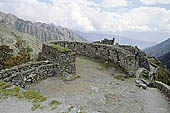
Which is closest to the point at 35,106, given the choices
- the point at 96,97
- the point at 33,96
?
the point at 33,96

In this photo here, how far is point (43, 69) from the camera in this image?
45.5 feet

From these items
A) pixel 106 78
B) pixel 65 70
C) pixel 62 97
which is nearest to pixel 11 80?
pixel 62 97

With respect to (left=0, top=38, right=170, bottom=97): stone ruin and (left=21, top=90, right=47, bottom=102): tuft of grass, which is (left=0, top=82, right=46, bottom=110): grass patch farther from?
(left=0, top=38, right=170, bottom=97): stone ruin

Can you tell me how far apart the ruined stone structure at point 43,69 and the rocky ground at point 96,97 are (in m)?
0.67

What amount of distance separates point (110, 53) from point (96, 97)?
10772mm

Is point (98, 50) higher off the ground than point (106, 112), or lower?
higher

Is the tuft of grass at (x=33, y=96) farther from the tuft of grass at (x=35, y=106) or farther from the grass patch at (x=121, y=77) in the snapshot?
the grass patch at (x=121, y=77)

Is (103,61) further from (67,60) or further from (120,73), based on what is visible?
(67,60)

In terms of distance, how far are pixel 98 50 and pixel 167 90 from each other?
35.2ft

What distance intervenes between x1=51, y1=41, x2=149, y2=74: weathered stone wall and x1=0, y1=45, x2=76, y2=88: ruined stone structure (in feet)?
18.9

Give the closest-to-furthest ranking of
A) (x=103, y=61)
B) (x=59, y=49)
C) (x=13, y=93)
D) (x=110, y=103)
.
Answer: (x=13, y=93), (x=110, y=103), (x=59, y=49), (x=103, y=61)

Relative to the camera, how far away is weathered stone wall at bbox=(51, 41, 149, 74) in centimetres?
1795

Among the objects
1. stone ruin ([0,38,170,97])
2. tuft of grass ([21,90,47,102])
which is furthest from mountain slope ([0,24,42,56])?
tuft of grass ([21,90,47,102])

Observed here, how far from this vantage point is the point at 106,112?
9.48 m
